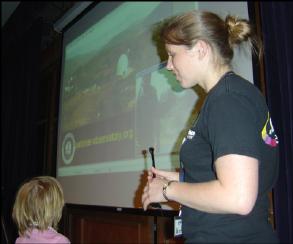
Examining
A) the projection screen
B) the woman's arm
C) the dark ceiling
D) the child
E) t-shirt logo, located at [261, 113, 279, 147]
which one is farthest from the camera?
the dark ceiling

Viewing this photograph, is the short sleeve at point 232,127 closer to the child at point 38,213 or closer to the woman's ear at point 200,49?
the woman's ear at point 200,49

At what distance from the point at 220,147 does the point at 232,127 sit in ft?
0.16

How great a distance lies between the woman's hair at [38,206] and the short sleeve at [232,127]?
813mm

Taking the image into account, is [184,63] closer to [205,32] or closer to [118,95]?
[205,32]

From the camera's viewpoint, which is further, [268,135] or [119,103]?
[119,103]

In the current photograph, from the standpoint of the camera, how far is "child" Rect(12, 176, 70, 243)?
1259mm

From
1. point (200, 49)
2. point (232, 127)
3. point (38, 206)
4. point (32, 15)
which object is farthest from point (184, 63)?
point (32, 15)

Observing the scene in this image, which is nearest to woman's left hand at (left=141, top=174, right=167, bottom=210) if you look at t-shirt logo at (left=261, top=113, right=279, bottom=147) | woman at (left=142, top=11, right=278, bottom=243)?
woman at (left=142, top=11, right=278, bottom=243)

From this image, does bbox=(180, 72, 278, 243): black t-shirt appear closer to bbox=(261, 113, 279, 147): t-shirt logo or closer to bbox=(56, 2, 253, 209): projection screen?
bbox=(261, 113, 279, 147): t-shirt logo

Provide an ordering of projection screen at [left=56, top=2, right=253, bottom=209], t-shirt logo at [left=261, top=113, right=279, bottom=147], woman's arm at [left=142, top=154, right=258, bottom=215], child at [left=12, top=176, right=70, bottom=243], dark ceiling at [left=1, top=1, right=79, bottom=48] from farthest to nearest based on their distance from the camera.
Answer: dark ceiling at [left=1, top=1, right=79, bottom=48] < projection screen at [left=56, top=2, right=253, bottom=209] < child at [left=12, top=176, right=70, bottom=243] < t-shirt logo at [left=261, top=113, right=279, bottom=147] < woman's arm at [left=142, top=154, right=258, bottom=215]

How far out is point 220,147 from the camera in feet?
2.22

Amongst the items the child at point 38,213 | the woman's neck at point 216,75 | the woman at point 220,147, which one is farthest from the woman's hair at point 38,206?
the woman's neck at point 216,75

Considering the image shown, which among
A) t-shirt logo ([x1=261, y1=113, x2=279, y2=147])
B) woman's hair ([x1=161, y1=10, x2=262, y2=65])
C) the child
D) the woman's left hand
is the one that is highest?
woman's hair ([x1=161, y1=10, x2=262, y2=65])

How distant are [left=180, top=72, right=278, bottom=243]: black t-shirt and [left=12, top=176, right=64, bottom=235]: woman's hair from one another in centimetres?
66
